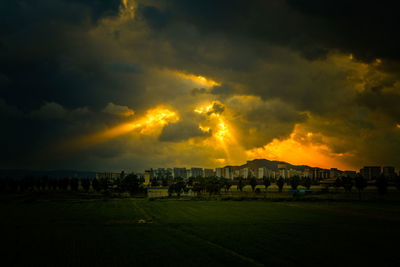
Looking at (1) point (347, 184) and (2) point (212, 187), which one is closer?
(1) point (347, 184)

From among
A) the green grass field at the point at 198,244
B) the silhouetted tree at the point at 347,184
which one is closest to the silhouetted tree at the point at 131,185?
the green grass field at the point at 198,244

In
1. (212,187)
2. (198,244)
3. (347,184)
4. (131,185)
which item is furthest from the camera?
(131,185)

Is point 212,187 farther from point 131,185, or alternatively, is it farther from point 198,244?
point 198,244

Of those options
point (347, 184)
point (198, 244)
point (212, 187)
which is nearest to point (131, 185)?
point (212, 187)

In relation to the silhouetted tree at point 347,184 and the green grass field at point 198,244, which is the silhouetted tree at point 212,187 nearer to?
the silhouetted tree at point 347,184

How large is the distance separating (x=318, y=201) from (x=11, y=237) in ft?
307

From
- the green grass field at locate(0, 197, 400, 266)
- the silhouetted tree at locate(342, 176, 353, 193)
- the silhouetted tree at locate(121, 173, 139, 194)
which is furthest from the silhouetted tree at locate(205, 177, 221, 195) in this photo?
the green grass field at locate(0, 197, 400, 266)

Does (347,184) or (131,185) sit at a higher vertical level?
(347,184)

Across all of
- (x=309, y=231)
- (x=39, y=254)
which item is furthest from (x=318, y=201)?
(x=39, y=254)

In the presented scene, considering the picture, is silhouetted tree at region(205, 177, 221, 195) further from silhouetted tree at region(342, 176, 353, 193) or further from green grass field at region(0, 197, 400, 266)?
green grass field at region(0, 197, 400, 266)

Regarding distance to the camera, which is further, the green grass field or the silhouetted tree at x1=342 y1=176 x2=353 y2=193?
the silhouetted tree at x1=342 y1=176 x2=353 y2=193

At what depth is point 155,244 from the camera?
3366 cm

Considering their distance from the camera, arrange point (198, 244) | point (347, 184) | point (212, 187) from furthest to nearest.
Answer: point (212, 187)
point (347, 184)
point (198, 244)

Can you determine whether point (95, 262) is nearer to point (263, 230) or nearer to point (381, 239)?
point (263, 230)
